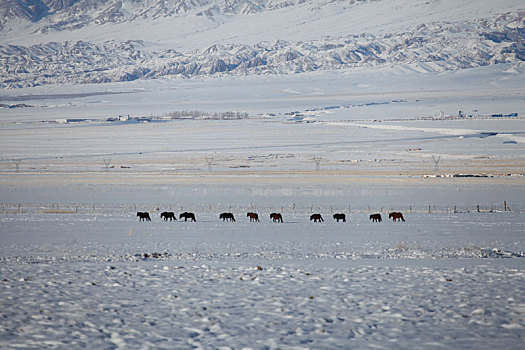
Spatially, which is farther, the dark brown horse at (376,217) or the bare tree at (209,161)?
the bare tree at (209,161)

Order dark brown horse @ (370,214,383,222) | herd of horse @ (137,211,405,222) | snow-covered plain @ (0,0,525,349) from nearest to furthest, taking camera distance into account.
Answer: snow-covered plain @ (0,0,525,349) < dark brown horse @ (370,214,383,222) < herd of horse @ (137,211,405,222)

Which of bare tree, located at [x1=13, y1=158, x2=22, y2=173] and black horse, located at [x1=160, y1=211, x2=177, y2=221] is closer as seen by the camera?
black horse, located at [x1=160, y1=211, x2=177, y2=221]

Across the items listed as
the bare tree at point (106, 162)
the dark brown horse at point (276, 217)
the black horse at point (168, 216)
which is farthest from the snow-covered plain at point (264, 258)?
the black horse at point (168, 216)

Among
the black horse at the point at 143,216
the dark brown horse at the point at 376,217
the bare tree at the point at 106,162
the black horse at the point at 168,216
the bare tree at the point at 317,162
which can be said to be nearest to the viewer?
the dark brown horse at the point at 376,217

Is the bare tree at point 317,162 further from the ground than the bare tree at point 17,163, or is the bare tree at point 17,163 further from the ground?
the bare tree at point 17,163

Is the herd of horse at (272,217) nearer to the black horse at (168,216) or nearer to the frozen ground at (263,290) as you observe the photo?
the black horse at (168,216)

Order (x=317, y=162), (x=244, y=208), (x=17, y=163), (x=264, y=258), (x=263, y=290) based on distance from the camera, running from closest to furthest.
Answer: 1. (x=263, y=290)
2. (x=264, y=258)
3. (x=244, y=208)
4. (x=317, y=162)
5. (x=17, y=163)

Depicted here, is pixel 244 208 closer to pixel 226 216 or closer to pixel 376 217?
pixel 226 216

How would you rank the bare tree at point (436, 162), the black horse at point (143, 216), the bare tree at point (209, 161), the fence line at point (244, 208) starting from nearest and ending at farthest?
the black horse at point (143, 216), the fence line at point (244, 208), the bare tree at point (436, 162), the bare tree at point (209, 161)

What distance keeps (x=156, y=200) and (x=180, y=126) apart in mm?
69812

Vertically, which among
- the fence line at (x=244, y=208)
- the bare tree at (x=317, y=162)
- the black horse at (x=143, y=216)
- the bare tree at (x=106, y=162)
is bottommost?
the fence line at (x=244, y=208)

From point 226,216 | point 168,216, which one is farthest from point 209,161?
point 226,216

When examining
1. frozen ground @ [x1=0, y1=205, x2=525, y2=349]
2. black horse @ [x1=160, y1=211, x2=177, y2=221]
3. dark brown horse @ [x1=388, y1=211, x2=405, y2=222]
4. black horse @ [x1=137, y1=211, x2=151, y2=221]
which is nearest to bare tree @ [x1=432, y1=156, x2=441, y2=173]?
dark brown horse @ [x1=388, y1=211, x2=405, y2=222]

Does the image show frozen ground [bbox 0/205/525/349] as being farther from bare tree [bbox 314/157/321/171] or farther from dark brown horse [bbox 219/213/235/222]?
bare tree [bbox 314/157/321/171]
